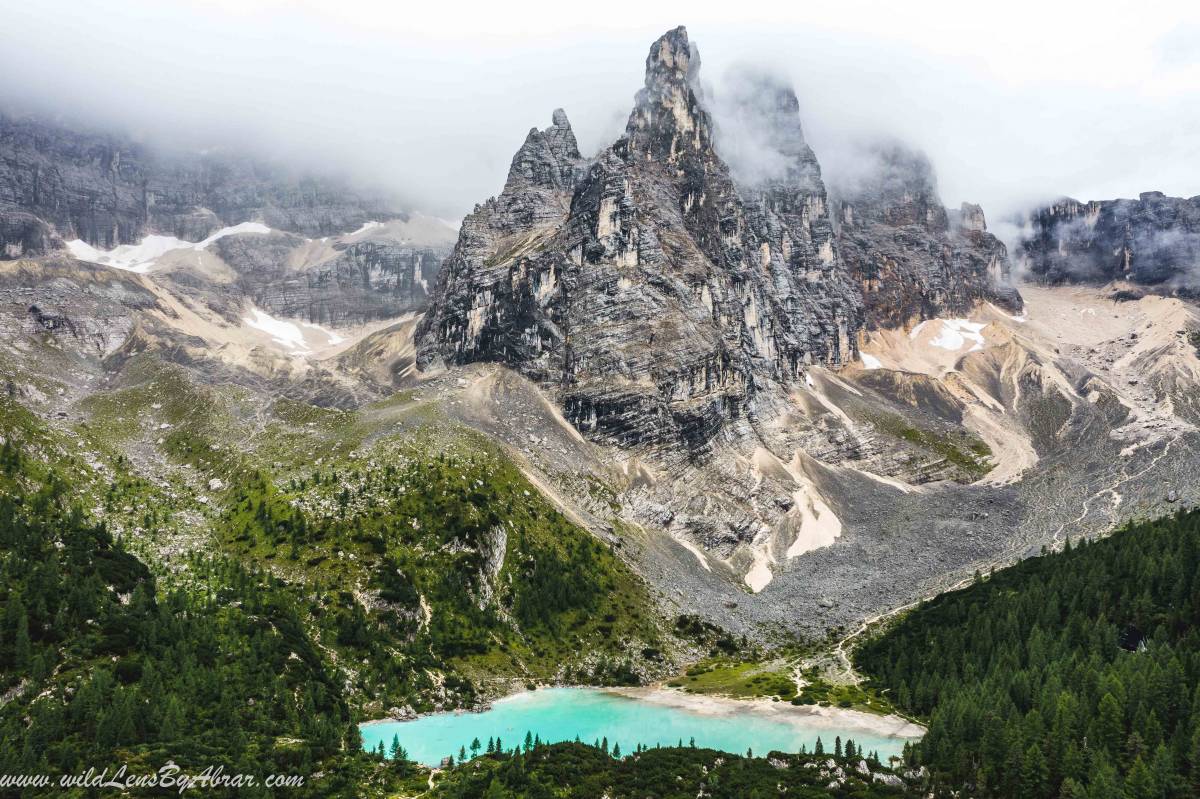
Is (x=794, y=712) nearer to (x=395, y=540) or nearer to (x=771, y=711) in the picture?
(x=771, y=711)

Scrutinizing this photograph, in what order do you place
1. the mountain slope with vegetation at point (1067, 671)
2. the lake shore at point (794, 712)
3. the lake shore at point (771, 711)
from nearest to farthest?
the mountain slope with vegetation at point (1067, 671)
the lake shore at point (771, 711)
the lake shore at point (794, 712)

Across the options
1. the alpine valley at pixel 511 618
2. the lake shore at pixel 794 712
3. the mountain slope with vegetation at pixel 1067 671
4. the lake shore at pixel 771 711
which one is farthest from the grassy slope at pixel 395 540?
the mountain slope with vegetation at pixel 1067 671

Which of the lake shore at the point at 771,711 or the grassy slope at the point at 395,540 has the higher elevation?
the grassy slope at the point at 395,540

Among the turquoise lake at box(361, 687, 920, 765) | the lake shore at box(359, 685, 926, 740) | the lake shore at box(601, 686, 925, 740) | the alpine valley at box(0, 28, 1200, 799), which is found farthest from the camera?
the lake shore at box(601, 686, 925, 740)

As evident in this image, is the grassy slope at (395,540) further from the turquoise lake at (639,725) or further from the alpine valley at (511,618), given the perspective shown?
the turquoise lake at (639,725)

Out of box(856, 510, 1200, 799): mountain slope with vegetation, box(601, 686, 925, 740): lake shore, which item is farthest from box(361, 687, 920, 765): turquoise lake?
box(856, 510, 1200, 799): mountain slope with vegetation

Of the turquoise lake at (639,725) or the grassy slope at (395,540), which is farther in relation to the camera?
the grassy slope at (395,540)

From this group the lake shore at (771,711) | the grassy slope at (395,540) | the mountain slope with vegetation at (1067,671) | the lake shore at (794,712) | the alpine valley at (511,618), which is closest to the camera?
the alpine valley at (511,618)

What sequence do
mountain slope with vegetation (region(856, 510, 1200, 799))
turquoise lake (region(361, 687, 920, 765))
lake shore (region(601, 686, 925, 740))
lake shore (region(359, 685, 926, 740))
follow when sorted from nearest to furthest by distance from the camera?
1. mountain slope with vegetation (region(856, 510, 1200, 799))
2. turquoise lake (region(361, 687, 920, 765))
3. lake shore (region(359, 685, 926, 740))
4. lake shore (region(601, 686, 925, 740))

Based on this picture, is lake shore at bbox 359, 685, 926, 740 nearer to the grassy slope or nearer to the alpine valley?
the alpine valley

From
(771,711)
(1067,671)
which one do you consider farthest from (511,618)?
(1067,671)

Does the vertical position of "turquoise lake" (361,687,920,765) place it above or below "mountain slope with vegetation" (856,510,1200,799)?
below
